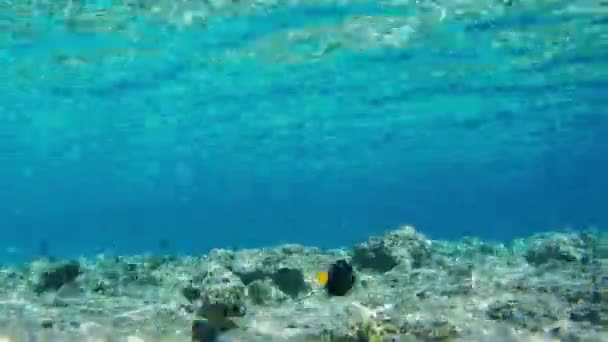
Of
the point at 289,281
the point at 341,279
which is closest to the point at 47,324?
the point at 289,281

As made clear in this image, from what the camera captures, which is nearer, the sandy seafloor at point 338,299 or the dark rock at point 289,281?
the sandy seafloor at point 338,299

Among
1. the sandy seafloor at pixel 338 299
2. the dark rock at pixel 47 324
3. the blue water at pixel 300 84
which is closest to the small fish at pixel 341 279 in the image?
the sandy seafloor at pixel 338 299

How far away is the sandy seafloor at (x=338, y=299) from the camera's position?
6179mm

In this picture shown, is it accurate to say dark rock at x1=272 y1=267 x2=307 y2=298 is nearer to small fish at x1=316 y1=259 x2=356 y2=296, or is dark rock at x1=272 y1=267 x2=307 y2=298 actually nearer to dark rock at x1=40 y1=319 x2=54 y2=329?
small fish at x1=316 y1=259 x2=356 y2=296

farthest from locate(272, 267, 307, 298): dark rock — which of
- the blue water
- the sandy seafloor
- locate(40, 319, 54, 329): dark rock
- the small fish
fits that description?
the blue water

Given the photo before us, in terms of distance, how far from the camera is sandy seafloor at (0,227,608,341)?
20.3 feet

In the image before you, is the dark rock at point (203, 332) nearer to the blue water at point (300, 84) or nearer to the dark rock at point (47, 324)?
the dark rock at point (47, 324)

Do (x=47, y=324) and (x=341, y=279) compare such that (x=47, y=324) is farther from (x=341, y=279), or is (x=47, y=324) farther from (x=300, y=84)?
(x=300, y=84)

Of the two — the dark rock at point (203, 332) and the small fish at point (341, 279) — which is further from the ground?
the dark rock at point (203, 332)

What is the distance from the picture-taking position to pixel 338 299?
8664mm

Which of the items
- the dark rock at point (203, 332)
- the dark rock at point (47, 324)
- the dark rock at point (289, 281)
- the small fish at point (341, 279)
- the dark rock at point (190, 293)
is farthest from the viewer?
the dark rock at point (289, 281)

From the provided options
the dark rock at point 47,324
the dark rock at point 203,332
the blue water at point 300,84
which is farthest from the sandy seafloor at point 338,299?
the blue water at point 300,84

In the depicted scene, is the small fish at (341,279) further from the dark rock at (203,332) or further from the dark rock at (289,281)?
the dark rock at (203,332)

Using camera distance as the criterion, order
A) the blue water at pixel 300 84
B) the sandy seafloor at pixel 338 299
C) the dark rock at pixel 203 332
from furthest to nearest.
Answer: the blue water at pixel 300 84, the sandy seafloor at pixel 338 299, the dark rock at pixel 203 332
